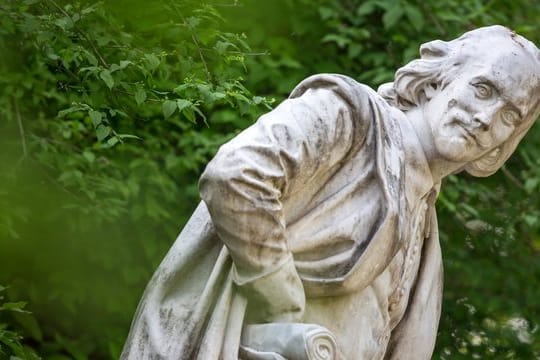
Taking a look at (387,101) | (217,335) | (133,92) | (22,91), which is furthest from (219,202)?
(22,91)

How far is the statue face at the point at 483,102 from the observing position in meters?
5.81

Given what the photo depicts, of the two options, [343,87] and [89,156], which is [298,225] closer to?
[343,87]

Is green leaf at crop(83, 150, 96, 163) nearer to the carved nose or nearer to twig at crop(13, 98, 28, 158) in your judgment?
twig at crop(13, 98, 28, 158)

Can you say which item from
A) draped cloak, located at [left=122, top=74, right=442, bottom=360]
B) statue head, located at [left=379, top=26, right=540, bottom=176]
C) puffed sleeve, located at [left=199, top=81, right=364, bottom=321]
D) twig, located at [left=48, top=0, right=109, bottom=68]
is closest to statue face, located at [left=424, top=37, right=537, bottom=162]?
statue head, located at [left=379, top=26, right=540, bottom=176]

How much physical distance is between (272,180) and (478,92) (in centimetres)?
70

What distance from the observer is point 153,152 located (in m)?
9.27

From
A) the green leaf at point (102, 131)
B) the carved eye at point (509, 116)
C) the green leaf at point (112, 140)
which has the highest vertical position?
the carved eye at point (509, 116)

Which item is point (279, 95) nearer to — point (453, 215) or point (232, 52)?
point (453, 215)

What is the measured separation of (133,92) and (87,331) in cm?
222

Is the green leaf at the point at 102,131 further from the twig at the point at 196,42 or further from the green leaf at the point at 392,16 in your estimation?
the green leaf at the point at 392,16

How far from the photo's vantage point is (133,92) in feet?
22.5

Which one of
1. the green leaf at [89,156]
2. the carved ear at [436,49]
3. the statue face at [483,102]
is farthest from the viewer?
the green leaf at [89,156]

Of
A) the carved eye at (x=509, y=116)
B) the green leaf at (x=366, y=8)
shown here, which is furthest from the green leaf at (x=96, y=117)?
the green leaf at (x=366, y=8)

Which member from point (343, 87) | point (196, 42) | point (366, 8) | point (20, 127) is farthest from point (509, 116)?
point (366, 8)
